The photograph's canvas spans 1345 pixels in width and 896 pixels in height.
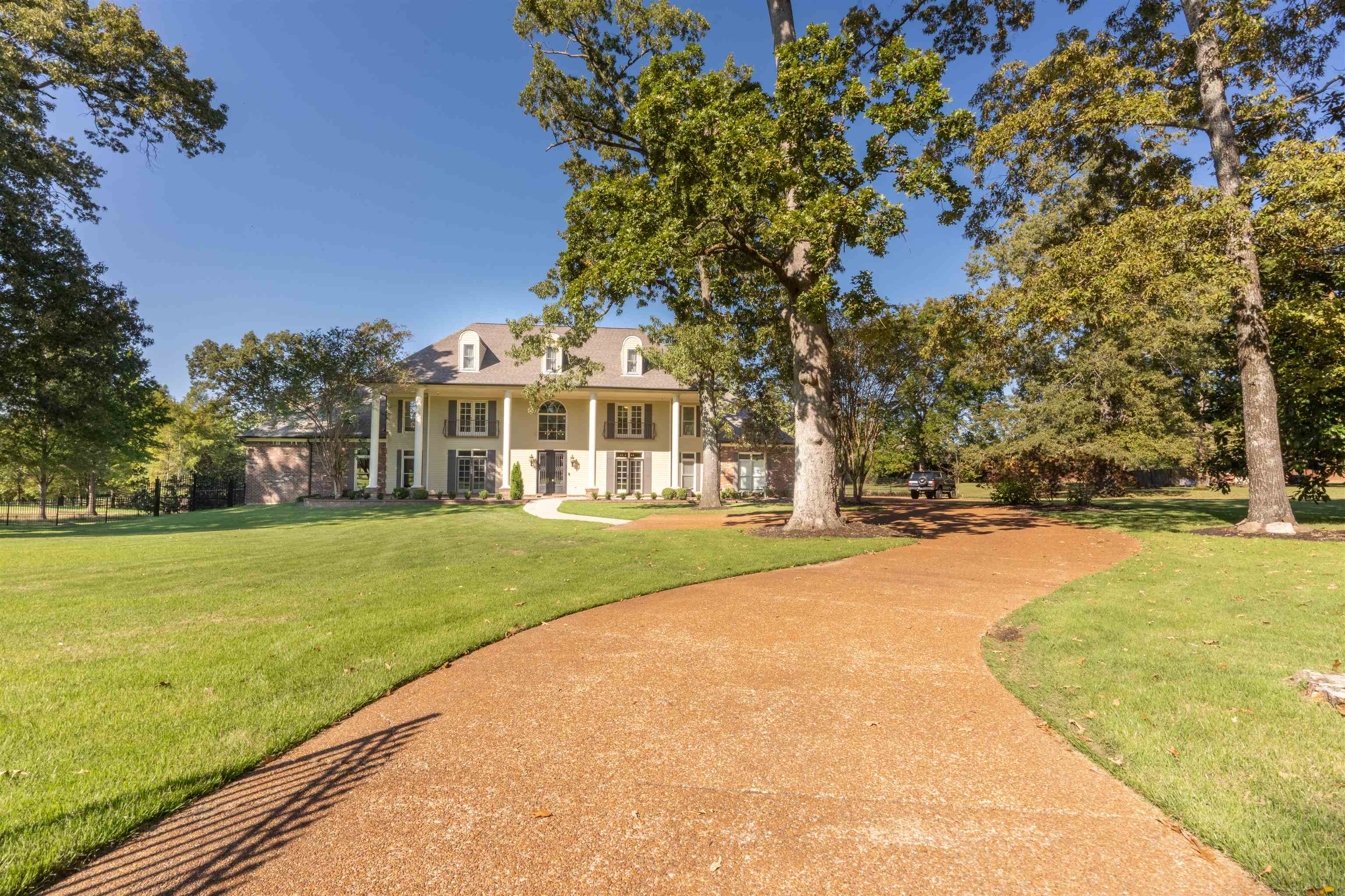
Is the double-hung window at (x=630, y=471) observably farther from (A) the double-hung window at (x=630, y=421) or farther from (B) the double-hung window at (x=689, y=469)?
(B) the double-hung window at (x=689, y=469)

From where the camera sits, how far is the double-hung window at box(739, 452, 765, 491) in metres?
30.0

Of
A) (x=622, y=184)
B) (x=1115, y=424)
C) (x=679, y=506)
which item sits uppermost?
(x=622, y=184)

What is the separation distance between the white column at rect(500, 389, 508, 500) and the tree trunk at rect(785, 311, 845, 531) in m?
17.6

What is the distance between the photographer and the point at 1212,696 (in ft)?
11.6

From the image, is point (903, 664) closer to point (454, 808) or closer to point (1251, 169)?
point (454, 808)

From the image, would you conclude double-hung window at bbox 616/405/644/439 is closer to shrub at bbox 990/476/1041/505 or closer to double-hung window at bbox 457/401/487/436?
double-hung window at bbox 457/401/487/436

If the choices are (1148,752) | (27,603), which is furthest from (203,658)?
(1148,752)

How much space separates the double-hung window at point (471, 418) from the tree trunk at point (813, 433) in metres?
19.5

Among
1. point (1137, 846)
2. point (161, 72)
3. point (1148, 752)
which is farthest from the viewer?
point (161, 72)

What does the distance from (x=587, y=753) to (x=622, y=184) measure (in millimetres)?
11161

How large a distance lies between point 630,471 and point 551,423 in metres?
4.70

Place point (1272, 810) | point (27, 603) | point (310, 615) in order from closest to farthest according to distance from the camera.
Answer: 1. point (1272, 810)
2. point (310, 615)
3. point (27, 603)

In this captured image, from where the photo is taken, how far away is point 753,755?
2.97m

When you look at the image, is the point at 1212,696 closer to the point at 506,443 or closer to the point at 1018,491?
the point at 1018,491
